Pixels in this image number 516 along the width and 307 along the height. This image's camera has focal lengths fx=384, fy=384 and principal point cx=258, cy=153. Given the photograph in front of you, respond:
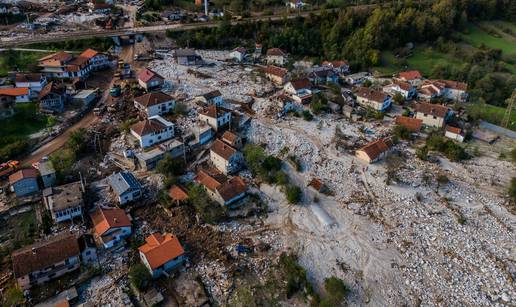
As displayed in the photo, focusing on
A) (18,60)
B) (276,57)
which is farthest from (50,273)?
(276,57)

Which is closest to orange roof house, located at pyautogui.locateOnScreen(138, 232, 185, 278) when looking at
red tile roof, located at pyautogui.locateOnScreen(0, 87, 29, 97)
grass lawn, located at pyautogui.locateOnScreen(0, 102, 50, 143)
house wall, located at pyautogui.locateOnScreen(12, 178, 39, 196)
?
house wall, located at pyautogui.locateOnScreen(12, 178, 39, 196)

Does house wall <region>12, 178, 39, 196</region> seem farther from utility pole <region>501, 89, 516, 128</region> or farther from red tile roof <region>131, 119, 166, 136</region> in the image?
utility pole <region>501, 89, 516, 128</region>

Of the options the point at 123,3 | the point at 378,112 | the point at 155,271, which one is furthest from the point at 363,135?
the point at 123,3

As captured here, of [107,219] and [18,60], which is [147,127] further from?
[18,60]

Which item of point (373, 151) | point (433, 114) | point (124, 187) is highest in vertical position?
point (433, 114)

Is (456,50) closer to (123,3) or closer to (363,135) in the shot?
(363,135)

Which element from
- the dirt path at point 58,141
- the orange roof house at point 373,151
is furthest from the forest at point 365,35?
the orange roof house at point 373,151
